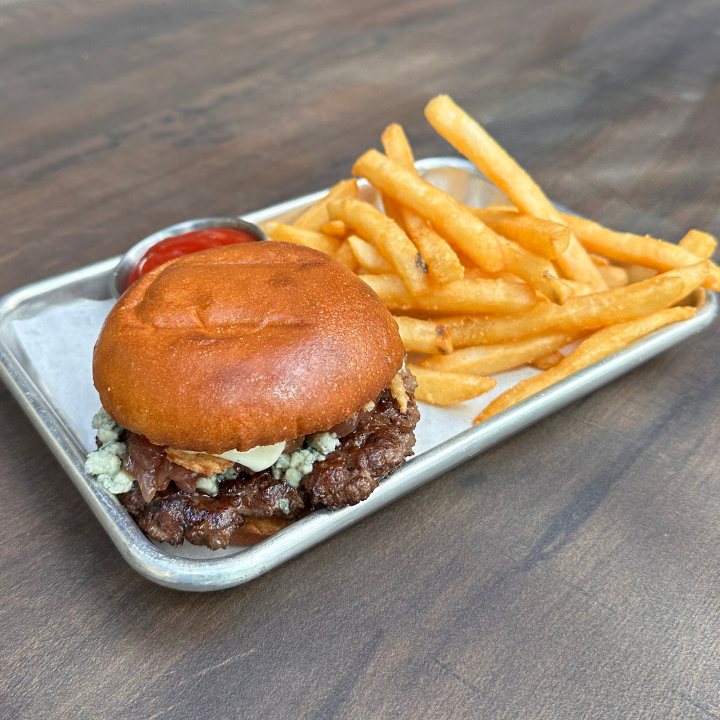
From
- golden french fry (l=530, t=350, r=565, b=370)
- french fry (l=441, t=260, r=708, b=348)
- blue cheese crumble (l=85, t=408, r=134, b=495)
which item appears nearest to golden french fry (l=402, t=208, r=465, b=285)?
french fry (l=441, t=260, r=708, b=348)

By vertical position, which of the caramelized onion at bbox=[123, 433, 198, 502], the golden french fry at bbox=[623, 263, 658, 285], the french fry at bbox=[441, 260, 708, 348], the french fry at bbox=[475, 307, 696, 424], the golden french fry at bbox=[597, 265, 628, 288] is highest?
the caramelized onion at bbox=[123, 433, 198, 502]

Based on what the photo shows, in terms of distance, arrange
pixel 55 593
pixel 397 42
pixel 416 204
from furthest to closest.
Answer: pixel 397 42 < pixel 416 204 < pixel 55 593

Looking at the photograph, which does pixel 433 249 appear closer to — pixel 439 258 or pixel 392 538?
pixel 439 258

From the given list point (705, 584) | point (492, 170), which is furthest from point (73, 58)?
point (705, 584)

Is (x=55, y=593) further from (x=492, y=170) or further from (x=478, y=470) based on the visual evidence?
(x=492, y=170)

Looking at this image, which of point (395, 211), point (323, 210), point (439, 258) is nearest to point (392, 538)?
point (439, 258)

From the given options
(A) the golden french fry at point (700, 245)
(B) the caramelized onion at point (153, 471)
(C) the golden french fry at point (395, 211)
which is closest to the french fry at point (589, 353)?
(A) the golden french fry at point (700, 245)

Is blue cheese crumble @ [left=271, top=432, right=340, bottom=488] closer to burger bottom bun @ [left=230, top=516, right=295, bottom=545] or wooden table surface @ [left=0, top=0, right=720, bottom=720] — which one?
burger bottom bun @ [left=230, top=516, right=295, bottom=545]
